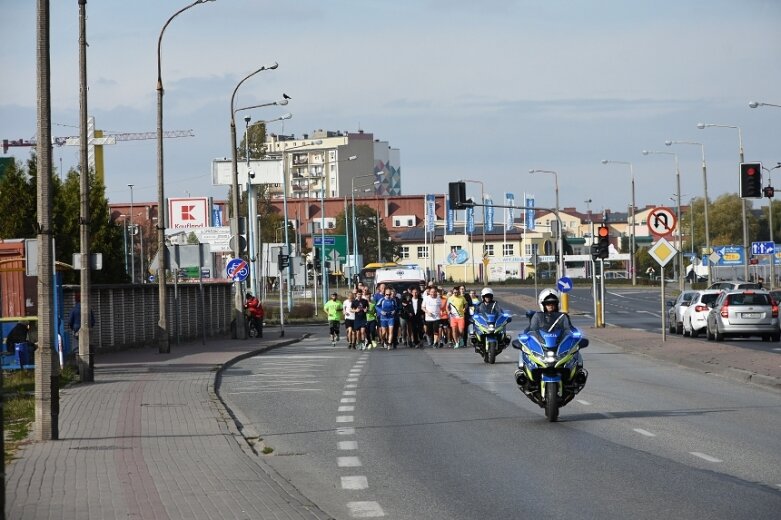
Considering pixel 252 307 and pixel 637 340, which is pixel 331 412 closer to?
pixel 637 340

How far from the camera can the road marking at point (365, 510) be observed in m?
9.72

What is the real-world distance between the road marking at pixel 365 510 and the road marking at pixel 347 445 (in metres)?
3.75

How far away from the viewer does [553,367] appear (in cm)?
1658

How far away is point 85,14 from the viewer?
25125mm

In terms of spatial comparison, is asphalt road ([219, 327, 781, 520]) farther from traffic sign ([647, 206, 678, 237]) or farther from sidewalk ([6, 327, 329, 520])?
traffic sign ([647, 206, 678, 237])

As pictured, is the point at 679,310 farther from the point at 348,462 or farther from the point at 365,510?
the point at 365,510

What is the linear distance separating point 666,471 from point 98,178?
156ft

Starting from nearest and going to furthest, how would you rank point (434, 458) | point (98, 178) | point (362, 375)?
point (434, 458)
point (362, 375)
point (98, 178)

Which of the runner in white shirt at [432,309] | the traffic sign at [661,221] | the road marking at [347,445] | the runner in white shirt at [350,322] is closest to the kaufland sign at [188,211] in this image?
the runner in white shirt at [350,322]

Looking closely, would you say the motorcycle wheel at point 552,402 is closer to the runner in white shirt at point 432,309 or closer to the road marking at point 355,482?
the road marking at point 355,482

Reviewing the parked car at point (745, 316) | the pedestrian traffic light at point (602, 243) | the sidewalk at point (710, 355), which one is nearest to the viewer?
the sidewalk at point (710, 355)


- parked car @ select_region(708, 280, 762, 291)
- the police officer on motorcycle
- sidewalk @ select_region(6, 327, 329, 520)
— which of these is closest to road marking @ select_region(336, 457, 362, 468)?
sidewalk @ select_region(6, 327, 329, 520)

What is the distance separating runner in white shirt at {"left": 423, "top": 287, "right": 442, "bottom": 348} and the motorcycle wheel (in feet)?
75.7

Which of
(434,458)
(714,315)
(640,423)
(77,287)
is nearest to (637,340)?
(714,315)
